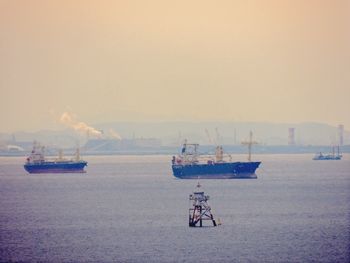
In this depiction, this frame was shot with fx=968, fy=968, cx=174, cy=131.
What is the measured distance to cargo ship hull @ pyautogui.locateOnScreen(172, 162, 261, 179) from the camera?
168375 millimetres

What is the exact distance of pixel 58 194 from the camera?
5138 inches

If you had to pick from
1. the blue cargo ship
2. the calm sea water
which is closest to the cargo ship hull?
the blue cargo ship

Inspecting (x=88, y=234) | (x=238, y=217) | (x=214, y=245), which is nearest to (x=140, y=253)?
(x=214, y=245)

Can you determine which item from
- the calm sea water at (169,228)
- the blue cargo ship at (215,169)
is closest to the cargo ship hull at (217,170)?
the blue cargo ship at (215,169)

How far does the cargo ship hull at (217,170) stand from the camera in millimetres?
168375

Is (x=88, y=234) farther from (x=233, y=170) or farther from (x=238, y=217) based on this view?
(x=233, y=170)

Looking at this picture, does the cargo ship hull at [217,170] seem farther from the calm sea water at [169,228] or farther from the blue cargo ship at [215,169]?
the calm sea water at [169,228]

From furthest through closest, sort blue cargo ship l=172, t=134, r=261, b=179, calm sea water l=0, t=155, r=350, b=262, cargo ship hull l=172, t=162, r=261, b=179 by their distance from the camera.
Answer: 1. blue cargo ship l=172, t=134, r=261, b=179
2. cargo ship hull l=172, t=162, r=261, b=179
3. calm sea water l=0, t=155, r=350, b=262

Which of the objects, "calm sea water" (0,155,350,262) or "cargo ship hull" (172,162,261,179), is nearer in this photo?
"calm sea water" (0,155,350,262)

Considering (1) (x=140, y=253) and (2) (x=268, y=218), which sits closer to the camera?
(1) (x=140, y=253)

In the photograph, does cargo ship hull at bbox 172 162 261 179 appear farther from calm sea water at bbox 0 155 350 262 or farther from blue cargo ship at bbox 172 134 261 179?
calm sea water at bbox 0 155 350 262

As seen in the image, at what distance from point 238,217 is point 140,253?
83.4 feet

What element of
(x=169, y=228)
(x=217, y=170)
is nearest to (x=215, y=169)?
(x=217, y=170)

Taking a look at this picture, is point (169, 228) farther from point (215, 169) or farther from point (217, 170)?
point (217, 170)
